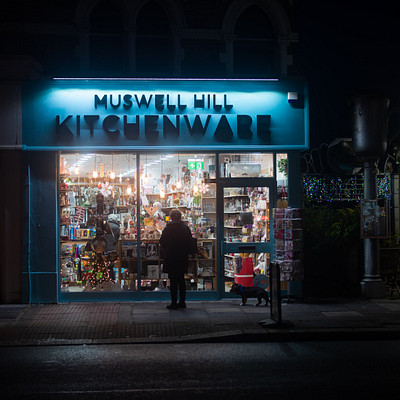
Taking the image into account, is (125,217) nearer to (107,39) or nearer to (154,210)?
(154,210)

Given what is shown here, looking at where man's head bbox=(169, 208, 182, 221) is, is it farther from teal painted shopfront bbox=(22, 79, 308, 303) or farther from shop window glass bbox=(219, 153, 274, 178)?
shop window glass bbox=(219, 153, 274, 178)

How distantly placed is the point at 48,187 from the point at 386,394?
8.19m

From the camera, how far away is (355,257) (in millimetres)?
12836

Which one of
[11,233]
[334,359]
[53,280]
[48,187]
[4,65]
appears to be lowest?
[334,359]

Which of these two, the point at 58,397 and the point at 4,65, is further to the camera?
the point at 4,65

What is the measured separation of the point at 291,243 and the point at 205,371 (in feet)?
17.2

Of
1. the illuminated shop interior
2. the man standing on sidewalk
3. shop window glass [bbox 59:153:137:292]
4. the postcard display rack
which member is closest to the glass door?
the illuminated shop interior

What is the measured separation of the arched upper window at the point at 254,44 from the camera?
13070 millimetres

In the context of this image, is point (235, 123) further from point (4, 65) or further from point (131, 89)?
point (4, 65)

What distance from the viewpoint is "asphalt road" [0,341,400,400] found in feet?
20.0

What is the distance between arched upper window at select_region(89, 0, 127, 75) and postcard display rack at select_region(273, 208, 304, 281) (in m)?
4.76

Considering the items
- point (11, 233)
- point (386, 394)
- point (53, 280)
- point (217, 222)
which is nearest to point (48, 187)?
point (11, 233)

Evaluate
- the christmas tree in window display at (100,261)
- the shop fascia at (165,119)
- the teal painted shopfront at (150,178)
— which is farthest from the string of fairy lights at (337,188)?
the christmas tree in window display at (100,261)

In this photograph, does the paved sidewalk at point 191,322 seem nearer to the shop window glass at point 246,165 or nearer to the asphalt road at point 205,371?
the asphalt road at point 205,371
